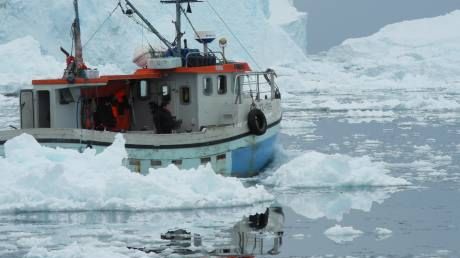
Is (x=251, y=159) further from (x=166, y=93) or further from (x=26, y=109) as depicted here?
(x=26, y=109)

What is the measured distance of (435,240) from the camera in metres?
10.5

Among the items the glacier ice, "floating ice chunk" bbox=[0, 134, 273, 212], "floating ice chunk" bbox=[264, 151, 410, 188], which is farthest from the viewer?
the glacier ice

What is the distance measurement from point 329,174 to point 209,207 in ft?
8.98

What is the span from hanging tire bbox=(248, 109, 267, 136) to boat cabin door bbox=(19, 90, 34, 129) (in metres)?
3.20

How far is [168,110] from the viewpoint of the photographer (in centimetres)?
1538

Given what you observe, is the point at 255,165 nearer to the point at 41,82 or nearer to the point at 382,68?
the point at 41,82

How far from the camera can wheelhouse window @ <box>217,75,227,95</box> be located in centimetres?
1567

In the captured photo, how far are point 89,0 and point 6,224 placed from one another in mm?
35259

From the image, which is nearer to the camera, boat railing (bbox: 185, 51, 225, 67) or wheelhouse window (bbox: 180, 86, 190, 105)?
wheelhouse window (bbox: 180, 86, 190, 105)

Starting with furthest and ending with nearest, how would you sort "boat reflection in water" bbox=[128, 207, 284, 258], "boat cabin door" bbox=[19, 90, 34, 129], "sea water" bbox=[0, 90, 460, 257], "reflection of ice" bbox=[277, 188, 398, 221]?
1. "boat cabin door" bbox=[19, 90, 34, 129]
2. "reflection of ice" bbox=[277, 188, 398, 221]
3. "sea water" bbox=[0, 90, 460, 257]
4. "boat reflection in water" bbox=[128, 207, 284, 258]

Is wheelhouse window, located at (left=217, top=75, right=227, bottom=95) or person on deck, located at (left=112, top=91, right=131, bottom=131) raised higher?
wheelhouse window, located at (left=217, top=75, right=227, bottom=95)

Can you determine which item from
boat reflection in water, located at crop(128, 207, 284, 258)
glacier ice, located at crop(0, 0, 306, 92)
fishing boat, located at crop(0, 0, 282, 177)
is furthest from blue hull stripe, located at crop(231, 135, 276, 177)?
glacier ice, located at crop(0, 0, 306, 92)

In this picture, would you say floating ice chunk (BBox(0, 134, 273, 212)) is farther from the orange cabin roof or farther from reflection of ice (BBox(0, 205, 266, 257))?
the orange cabin roof

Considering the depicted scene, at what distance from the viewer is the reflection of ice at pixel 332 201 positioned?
40.5 ft
